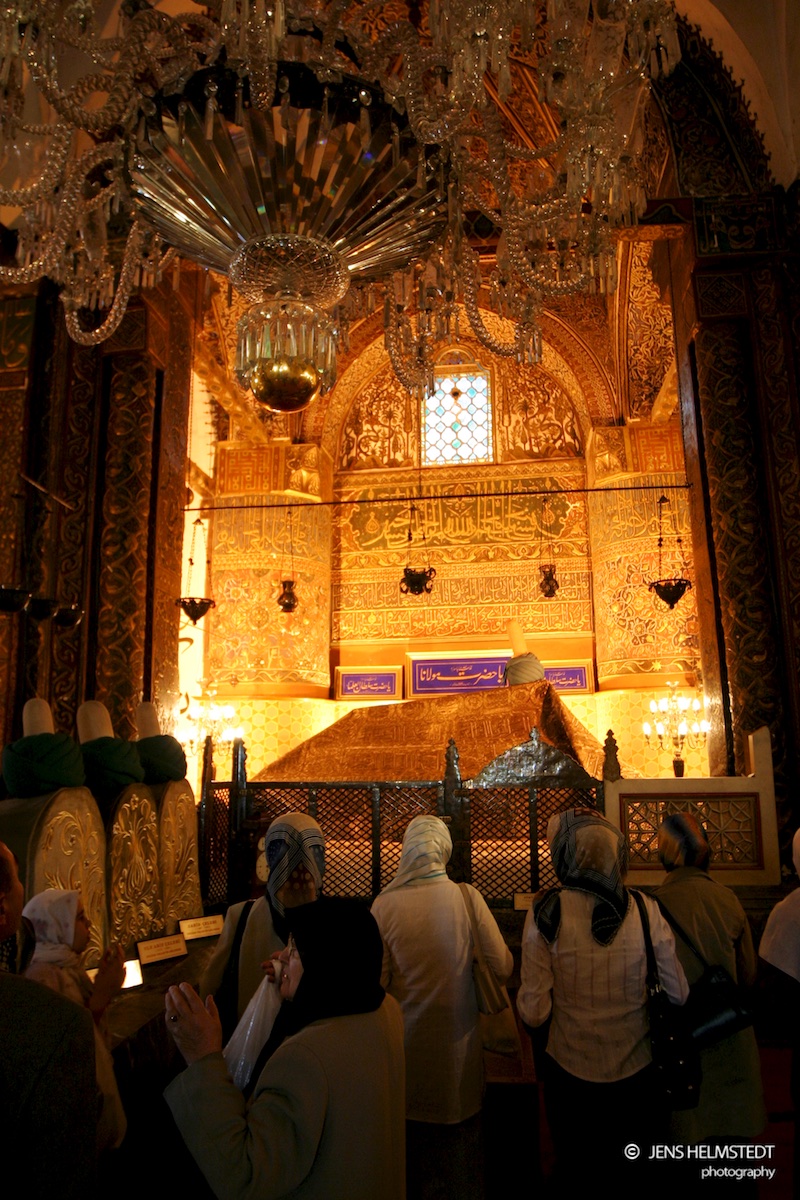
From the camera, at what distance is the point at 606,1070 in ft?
6.53

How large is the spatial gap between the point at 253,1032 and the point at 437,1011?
85cm

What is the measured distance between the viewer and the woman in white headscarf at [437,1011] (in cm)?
220

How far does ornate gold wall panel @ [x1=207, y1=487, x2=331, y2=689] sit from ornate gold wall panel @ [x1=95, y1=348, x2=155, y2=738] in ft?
16.5

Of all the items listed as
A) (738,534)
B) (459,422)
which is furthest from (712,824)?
(459,422)

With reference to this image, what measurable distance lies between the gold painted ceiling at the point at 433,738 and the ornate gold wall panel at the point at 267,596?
4126 mm

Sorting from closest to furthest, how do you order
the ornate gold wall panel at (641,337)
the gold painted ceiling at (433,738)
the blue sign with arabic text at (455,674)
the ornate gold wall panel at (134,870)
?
the ornate gold wall panel at (134,870), the gold painted ceiling at (433,738), the ornate gold wall panel at (641,337), the blue sign with arabic text at (455,674)

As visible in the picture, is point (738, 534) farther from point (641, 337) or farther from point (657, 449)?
point (641, 337)

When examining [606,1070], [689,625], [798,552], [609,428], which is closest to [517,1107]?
[606,1070]

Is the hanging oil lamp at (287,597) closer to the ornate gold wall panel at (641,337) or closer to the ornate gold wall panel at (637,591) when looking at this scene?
the ornate gold wall panel at (637,591)

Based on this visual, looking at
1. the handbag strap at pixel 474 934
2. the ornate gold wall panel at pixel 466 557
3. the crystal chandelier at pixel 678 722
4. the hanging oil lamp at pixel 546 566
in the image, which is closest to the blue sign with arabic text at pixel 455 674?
the ornate gold wall panel at pixel 466 557

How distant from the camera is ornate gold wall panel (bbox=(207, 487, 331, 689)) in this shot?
1053 cm

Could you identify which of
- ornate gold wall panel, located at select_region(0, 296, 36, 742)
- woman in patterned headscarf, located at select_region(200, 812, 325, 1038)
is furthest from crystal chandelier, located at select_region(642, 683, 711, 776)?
woman in patterned headscarf, located at select_region(200, 812, 325, 1038)

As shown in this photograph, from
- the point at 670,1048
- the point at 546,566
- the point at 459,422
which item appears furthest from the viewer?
the point at 459,422

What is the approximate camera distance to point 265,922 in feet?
7.27
